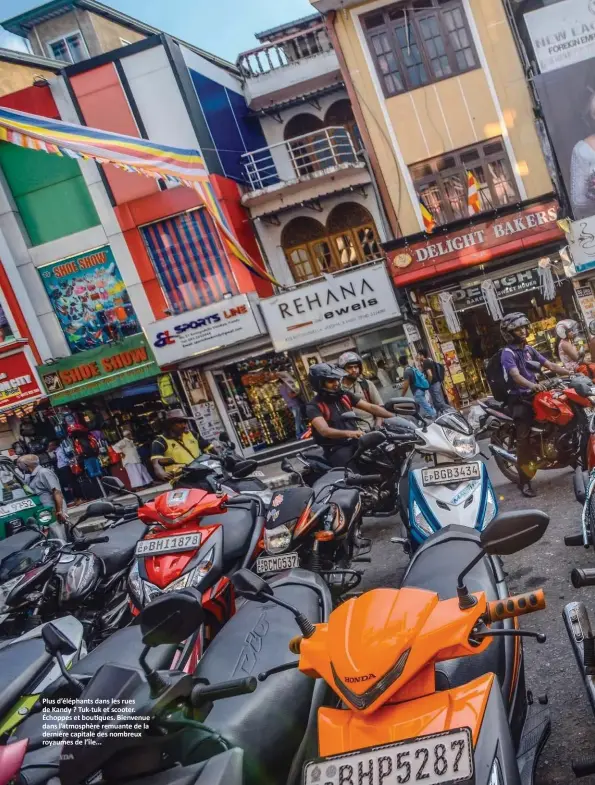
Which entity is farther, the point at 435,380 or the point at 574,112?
the point at 574,112

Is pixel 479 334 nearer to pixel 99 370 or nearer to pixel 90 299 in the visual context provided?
pixel 99 370

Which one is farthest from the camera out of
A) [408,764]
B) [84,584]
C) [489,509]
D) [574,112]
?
[574,112]

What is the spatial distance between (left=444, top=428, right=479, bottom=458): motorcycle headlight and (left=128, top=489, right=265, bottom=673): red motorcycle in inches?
66.9

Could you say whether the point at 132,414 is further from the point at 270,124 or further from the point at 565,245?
the point at 565,245

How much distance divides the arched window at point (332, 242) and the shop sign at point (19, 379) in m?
7.31

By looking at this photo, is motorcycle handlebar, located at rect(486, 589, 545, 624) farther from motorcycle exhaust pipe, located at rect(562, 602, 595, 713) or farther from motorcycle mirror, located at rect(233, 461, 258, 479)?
motorcycle mirror, located at rect(233, 461, 258, 479)

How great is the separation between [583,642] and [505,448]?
194 inches

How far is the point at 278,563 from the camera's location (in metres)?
4.24

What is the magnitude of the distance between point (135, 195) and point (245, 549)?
41.6 feet

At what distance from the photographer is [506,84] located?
44.9ft

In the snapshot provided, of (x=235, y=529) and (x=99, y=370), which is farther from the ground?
(x=99, y=370)

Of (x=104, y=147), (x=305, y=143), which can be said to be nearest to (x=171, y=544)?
(x=104, y=147)

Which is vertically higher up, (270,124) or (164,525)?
(270,124)

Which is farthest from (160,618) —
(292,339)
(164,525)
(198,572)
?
(292,339)
